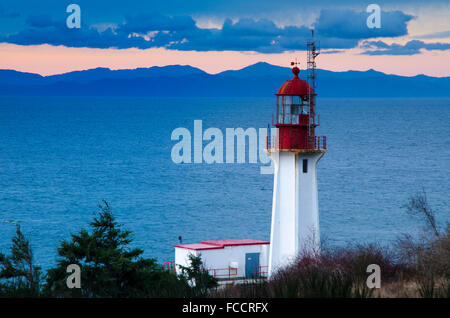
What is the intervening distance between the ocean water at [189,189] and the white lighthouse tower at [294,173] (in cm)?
2014

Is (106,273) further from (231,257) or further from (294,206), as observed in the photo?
(231,257)

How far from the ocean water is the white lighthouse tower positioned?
20143 mm

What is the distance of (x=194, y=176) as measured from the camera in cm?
9144

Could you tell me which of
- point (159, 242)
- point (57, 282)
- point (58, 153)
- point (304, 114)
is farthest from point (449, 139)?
point (57, 282)

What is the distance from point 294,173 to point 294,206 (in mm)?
Answer: 1191

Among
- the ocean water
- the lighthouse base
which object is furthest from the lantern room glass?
the ocean water

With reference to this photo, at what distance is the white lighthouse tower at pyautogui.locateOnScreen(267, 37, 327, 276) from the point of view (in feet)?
83.8

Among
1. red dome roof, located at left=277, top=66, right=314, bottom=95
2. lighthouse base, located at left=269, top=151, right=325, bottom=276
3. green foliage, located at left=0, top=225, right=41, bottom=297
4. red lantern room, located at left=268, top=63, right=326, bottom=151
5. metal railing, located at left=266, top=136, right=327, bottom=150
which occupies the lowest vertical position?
green foliage, located at left=0, top=225, right=41, bottom=297

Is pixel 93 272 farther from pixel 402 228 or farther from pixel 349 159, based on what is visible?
pixel 349 159

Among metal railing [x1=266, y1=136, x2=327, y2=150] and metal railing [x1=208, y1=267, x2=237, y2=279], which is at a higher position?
metal railing [x1=266, y1=136, x2=327, y2=150]

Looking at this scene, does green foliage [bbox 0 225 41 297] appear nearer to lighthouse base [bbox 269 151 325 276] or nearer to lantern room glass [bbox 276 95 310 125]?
lighthouse base [bbox 269 151 325 276]

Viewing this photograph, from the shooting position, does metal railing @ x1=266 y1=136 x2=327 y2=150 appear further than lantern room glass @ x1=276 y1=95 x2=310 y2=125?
No

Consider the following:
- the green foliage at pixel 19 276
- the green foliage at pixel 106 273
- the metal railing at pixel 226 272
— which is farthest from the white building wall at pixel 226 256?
the green foliage at pixel 19 276
